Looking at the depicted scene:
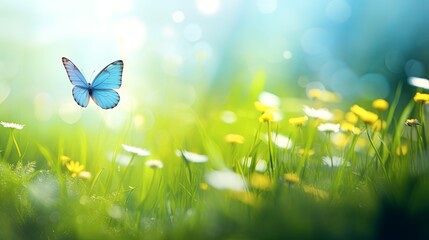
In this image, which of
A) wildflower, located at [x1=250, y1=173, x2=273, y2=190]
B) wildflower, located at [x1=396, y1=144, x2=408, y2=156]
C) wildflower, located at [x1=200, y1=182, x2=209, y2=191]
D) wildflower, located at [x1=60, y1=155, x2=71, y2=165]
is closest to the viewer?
wildflower, located at [x1=250, y1=173, x2=273, y2=190]

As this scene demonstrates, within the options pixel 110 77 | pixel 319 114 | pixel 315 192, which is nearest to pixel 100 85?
pixel 110 77

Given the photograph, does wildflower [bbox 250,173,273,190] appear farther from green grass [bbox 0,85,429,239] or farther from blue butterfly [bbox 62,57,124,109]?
blue butterfly [bbox 62,57,124,109]

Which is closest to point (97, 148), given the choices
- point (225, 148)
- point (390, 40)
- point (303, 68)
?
point (225, 148)

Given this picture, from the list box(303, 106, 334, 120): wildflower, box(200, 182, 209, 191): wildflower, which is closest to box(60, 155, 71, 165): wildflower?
box(200, 182, 209, 191): wildflower

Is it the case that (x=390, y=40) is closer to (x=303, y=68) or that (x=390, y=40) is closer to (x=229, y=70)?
(x=303, y=68)

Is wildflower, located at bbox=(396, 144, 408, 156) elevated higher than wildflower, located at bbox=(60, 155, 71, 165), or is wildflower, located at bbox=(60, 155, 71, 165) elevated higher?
wildflower, located at bbox=(396, 144, 408, 156)

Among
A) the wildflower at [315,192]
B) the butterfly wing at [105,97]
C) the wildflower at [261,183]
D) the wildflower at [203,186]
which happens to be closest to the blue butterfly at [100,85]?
the butterfly wing at [105,97]

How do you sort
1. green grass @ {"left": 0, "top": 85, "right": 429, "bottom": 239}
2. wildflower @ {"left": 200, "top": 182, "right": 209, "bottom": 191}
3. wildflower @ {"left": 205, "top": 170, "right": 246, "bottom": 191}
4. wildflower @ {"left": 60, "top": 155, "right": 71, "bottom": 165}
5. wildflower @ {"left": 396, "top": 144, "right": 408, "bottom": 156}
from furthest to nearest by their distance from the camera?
1. wildflower @ {"left": 60, "top": 155, "right": 71, "bottom": 165}
2. wildflower @ {"left": 200, "top": 182, "right": 209, "bottom": 191}
3. wildflower @ {"left": 396, "top": 144, "right": 408, "bottom": 156}
4. wildflower @ {"left": 205, "top": 170, "right": 246, "bottom": 191}
5. green grass @ {"left": 0, "top": 85, "right": 429, "bottom": 239}

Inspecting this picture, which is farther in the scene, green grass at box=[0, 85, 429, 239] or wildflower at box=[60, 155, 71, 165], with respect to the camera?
wildflower at box=[60, 155, 71, 165]
